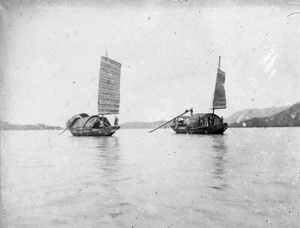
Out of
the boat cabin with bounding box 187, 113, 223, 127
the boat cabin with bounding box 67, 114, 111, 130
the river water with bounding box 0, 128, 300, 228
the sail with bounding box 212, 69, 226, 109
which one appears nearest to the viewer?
the river water with bounding box 0, 128, 300, 228

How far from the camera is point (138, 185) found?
2740 millimetres

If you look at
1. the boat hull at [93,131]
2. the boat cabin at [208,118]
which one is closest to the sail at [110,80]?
the boat cabin at [208,118]

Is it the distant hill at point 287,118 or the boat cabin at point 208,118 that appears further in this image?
the boat cabin at point 208,118

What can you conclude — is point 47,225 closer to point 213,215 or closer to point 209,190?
point 213,215

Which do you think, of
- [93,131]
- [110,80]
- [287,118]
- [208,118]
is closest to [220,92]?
[287,118]

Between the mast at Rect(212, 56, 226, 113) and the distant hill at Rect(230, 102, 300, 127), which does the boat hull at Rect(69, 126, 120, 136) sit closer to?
the mast at Rect(212, 56, 226, 113)

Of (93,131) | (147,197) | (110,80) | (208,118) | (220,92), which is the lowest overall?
(147,197)

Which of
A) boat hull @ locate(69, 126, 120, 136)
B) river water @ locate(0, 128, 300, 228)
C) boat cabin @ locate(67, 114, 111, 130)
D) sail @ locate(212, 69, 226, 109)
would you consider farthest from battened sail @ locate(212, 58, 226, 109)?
boat hull @ locate(69, 126, 120, 136)

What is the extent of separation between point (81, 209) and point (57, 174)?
1075 mm

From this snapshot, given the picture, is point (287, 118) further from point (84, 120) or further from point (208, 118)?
point (84, 120)

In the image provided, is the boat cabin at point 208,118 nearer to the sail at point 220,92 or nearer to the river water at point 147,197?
the sail at point 220,92

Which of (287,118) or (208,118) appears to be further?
(208,118)

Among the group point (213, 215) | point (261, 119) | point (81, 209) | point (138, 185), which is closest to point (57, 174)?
point (138, 185)

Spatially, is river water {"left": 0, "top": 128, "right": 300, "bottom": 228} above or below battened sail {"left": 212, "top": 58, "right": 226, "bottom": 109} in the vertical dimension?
below
